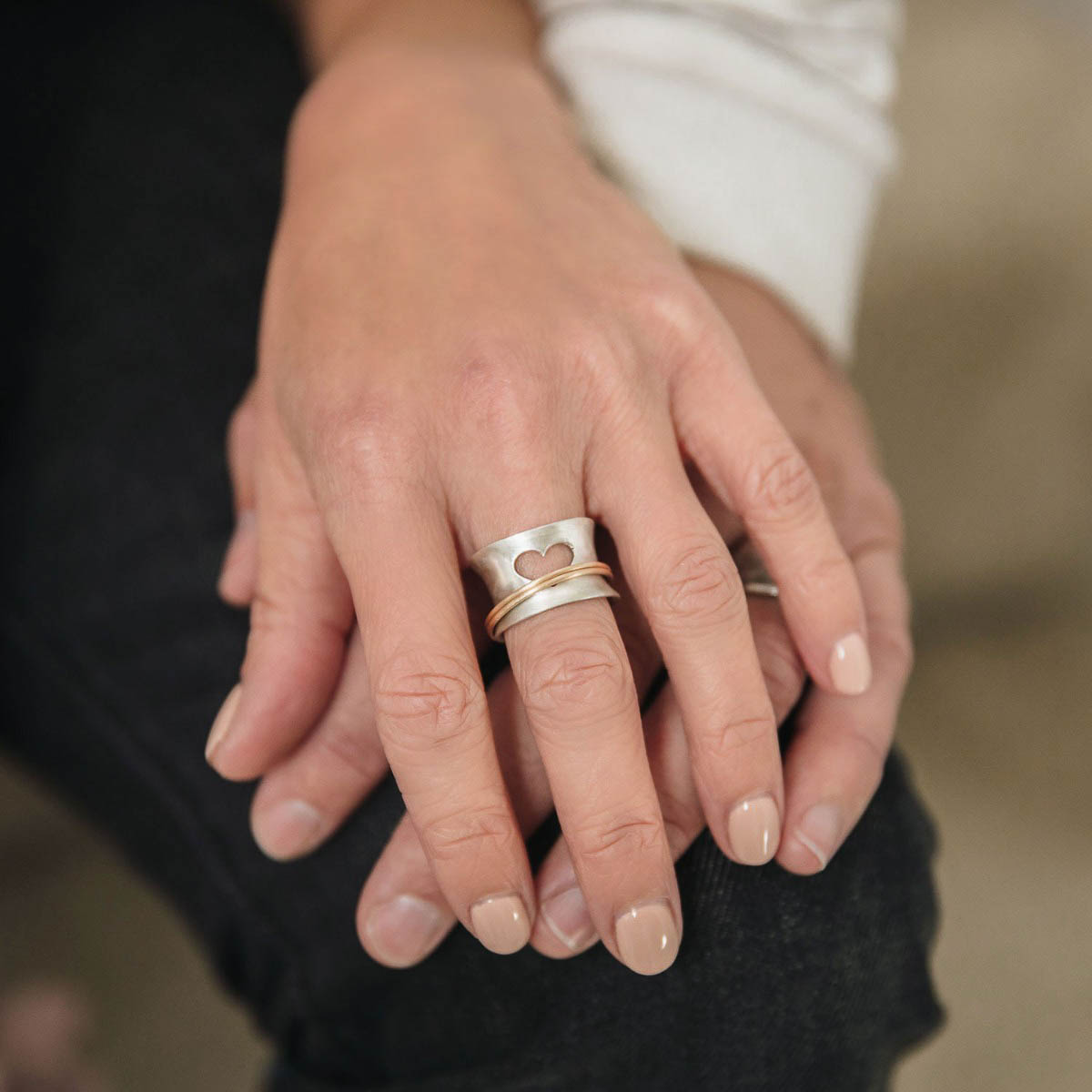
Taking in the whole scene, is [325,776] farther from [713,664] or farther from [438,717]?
[713,664]

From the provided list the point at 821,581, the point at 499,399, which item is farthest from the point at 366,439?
the point at 821,581

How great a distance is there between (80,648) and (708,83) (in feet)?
2.27

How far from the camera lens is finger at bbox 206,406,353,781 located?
654 millimetres

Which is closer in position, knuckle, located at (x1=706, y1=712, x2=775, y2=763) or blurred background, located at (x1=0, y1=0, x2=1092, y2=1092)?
knuckle, located at (x1=706, y1=712, x2=775, y2=763)

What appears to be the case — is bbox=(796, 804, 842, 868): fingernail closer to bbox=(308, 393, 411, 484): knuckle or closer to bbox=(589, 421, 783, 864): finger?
bbox=(589, 421, 783, 864): finger

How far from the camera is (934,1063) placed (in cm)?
111

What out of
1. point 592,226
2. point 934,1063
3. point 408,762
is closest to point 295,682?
point 408,762

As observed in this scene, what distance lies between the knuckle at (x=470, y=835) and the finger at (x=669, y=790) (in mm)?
56

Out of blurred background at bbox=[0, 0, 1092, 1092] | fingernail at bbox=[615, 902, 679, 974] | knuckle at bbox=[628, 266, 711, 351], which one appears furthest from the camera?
blurred background at bbox=[0, 0, 1092, 1092]

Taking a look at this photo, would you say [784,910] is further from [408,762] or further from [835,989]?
[408,762]

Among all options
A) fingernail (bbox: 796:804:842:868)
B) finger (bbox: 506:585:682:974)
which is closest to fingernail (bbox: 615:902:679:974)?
finger (bbox: 506:585:682:974)

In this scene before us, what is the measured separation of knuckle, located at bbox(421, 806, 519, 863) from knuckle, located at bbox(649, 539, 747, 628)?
5.9 inches

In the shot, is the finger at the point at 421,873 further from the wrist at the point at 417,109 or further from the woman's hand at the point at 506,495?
the wrist at the point at 417,109

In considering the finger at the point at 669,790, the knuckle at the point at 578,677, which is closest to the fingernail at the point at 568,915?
the finger at the point at 669,790
